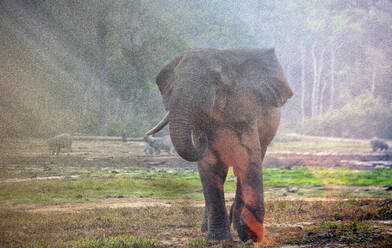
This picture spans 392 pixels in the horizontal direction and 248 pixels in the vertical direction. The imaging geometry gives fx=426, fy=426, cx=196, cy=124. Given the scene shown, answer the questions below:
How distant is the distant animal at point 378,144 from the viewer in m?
12.1

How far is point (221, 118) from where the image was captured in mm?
4020

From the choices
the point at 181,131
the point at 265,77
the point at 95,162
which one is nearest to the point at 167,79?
the point at 181,131

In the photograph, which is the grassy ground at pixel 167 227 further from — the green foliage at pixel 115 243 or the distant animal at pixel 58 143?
the distant animal at pixel 58 143

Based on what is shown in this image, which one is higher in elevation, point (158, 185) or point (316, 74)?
point (316, 74)

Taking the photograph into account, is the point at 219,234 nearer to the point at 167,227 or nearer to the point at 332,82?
the point at 167,227

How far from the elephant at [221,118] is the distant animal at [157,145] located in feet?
12.8

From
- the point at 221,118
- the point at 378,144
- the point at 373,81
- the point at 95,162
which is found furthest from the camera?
the point at 373,81

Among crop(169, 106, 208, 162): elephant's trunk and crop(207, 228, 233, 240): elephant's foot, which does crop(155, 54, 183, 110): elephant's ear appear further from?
crop(207, 228, 233, 240): elephant's foot

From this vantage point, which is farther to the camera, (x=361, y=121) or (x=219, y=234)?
(x=361, y=121)

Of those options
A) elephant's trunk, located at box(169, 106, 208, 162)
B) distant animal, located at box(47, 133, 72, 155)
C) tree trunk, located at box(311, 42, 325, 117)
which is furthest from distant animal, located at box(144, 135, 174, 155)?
tree trunk, located at box(311, 42, 325, 117)

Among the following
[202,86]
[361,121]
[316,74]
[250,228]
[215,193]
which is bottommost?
[361,121]

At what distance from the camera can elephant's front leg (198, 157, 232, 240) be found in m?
4.16

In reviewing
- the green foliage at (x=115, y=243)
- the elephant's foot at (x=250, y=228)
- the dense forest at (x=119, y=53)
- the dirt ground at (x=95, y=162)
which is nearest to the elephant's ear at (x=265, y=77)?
the elephant's foot at (x=250, y=228)

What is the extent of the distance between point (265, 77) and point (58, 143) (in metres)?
3.45
